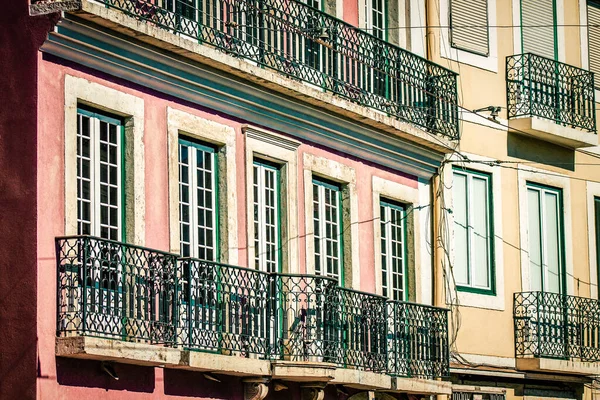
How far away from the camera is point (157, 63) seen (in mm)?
22156

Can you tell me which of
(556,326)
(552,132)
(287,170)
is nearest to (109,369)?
(287,170)

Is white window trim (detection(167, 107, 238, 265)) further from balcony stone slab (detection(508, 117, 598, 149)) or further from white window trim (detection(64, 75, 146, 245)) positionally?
balcony stone slab (detection(508, 117, 598, 149))

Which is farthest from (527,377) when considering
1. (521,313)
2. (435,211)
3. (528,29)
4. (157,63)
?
(157,63)

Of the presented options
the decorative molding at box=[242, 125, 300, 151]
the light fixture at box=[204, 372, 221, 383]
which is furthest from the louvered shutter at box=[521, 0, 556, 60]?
the light fixture at box=[204, 372, 221, 383]

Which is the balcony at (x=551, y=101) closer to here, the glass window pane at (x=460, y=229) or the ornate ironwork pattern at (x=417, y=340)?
the glass window pane at (x=460, y=229)

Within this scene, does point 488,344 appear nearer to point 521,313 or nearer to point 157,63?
point 521,313

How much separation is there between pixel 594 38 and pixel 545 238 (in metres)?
4.16

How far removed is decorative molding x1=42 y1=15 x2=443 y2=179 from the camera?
68.8 ft

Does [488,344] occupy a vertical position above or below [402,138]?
below

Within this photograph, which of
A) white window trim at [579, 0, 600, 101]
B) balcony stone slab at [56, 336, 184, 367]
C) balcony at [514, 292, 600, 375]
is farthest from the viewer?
white window trim at [579, 0, 600, 101]

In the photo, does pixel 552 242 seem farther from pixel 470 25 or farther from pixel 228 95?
Result: pixel 228 95

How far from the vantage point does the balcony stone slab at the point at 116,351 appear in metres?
20.1

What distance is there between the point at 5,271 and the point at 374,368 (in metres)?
6.96

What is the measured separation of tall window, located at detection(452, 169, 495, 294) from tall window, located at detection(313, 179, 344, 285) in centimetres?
303
